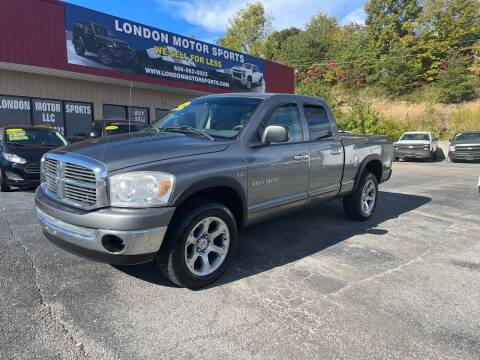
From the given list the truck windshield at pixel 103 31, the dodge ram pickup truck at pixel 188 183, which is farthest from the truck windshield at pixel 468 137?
the dodge ram pickup truck at pixel 188 183

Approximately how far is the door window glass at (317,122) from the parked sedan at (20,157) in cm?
608

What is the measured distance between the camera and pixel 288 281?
3674 mm

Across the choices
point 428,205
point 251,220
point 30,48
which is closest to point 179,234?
point 251,220

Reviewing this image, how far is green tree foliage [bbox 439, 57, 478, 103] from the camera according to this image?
3356 centimetres

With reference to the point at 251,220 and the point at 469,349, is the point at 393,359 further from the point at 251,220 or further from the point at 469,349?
the point at 251,220

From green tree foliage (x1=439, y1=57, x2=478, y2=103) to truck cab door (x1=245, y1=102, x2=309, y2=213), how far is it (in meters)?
35.1

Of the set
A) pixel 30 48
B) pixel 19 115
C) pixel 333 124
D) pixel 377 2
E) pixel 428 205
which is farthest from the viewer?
pixel 377 2

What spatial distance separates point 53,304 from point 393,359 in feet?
8.62

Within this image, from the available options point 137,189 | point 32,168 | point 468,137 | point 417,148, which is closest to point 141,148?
point 137,189

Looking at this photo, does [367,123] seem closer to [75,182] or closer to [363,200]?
[363,200]

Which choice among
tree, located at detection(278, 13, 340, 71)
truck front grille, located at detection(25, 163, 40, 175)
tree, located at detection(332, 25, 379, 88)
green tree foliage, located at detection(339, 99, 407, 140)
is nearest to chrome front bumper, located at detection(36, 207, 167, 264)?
truck front grille, located at detection(25, 163, 40, 175)

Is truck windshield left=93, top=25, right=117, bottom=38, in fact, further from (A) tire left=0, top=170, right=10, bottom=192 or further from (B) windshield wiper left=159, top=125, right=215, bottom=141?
(B) windshield wiper left=159, top=125, right=215, bottom=141

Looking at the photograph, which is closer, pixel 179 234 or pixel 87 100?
pixel 179 234

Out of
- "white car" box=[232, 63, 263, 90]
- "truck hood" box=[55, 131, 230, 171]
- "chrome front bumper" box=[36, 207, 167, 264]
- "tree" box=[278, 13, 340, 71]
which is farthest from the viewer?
"tree" box=[278, 13, 340, 71]
